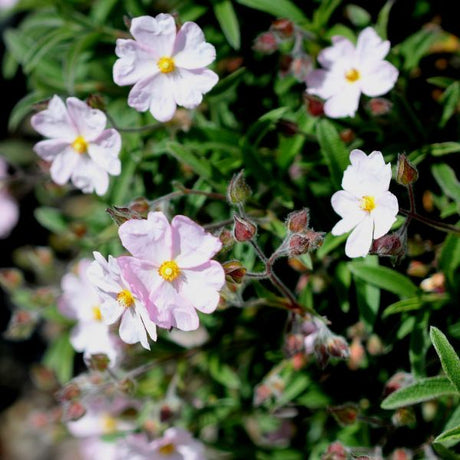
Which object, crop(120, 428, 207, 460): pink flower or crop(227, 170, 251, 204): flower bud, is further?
crop(120, 428, 207, 460): pink flower

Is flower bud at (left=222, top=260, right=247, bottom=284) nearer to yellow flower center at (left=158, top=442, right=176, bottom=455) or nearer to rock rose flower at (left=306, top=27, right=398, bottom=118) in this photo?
rock rose flower at (left=306, top=27, right=398, bottom=118)

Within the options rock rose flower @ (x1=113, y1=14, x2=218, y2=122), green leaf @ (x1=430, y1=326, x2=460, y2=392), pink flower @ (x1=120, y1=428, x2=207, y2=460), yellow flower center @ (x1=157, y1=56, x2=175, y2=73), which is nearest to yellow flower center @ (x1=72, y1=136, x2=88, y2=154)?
rock rose flower @ (x1=113, y1=14, x2=218, y2=122)

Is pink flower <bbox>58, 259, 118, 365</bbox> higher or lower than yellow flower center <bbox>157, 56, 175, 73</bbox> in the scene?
lower

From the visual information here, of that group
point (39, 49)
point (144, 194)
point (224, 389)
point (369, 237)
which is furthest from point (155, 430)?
point (39, 49)

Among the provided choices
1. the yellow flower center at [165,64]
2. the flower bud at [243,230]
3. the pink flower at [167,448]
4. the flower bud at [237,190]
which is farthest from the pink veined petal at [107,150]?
the pink flower at [167,448]

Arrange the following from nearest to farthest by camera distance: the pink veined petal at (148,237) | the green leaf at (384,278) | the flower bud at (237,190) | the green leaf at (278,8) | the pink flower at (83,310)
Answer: the pink veined petal at (148,237), the flower bud at (237,190), the green leaf at (384,278), the green leaf at (278,8), the pink flower at (83,310)

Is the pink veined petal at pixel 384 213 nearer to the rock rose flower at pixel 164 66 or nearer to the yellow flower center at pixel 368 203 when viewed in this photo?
the yellow flower center at pixel 368 203
